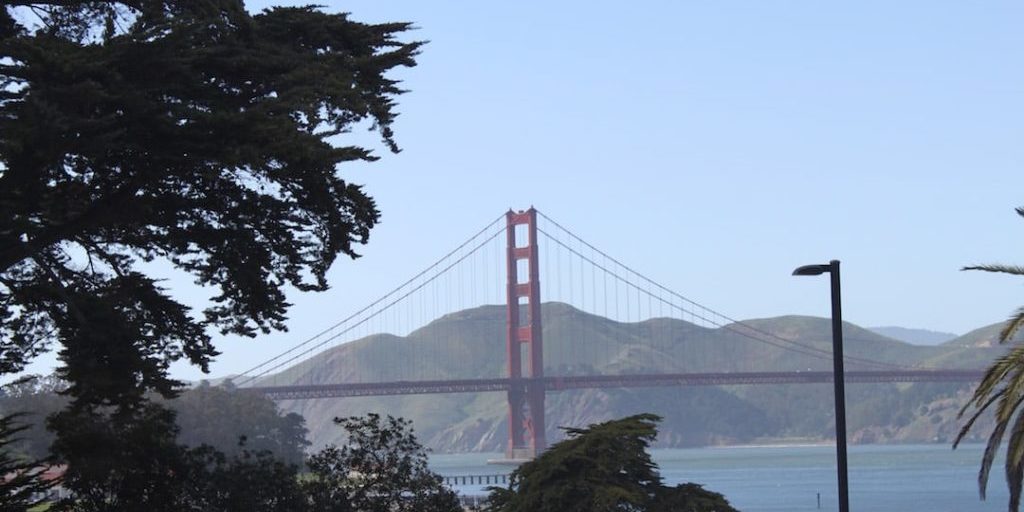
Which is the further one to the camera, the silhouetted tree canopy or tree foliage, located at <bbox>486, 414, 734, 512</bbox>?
tree foliage, located at <bbox>486, 414, 734, 512</bbox>

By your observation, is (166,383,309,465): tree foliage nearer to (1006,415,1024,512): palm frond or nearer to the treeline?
the treeline

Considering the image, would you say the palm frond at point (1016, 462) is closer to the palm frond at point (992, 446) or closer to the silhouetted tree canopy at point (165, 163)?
the palm frond at point (992, 446)

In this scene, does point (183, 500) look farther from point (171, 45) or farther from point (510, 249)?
point (510, 249)

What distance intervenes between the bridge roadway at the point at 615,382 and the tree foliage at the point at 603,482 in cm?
8768

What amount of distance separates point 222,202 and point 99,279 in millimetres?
2301

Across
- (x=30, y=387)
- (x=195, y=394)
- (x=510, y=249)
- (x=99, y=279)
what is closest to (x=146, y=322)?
(x=99, y=279)

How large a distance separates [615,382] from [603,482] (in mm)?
100295

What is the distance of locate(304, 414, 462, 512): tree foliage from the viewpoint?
26.0 meters

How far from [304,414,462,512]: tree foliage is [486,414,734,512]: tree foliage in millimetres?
7787

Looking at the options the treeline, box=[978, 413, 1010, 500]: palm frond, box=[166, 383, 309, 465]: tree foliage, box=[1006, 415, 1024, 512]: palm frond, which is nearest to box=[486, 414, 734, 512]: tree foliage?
box=[978, 413, 1010, 500]: palm frond

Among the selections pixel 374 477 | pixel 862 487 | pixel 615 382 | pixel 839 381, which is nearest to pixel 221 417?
pixel 615 382

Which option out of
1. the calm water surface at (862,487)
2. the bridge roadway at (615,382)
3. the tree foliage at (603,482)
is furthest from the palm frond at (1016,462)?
the bridge roadway at (615,382)

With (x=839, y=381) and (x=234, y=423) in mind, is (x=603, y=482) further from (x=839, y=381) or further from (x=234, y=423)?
(x=234, y=423)

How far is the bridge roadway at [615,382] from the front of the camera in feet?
418
